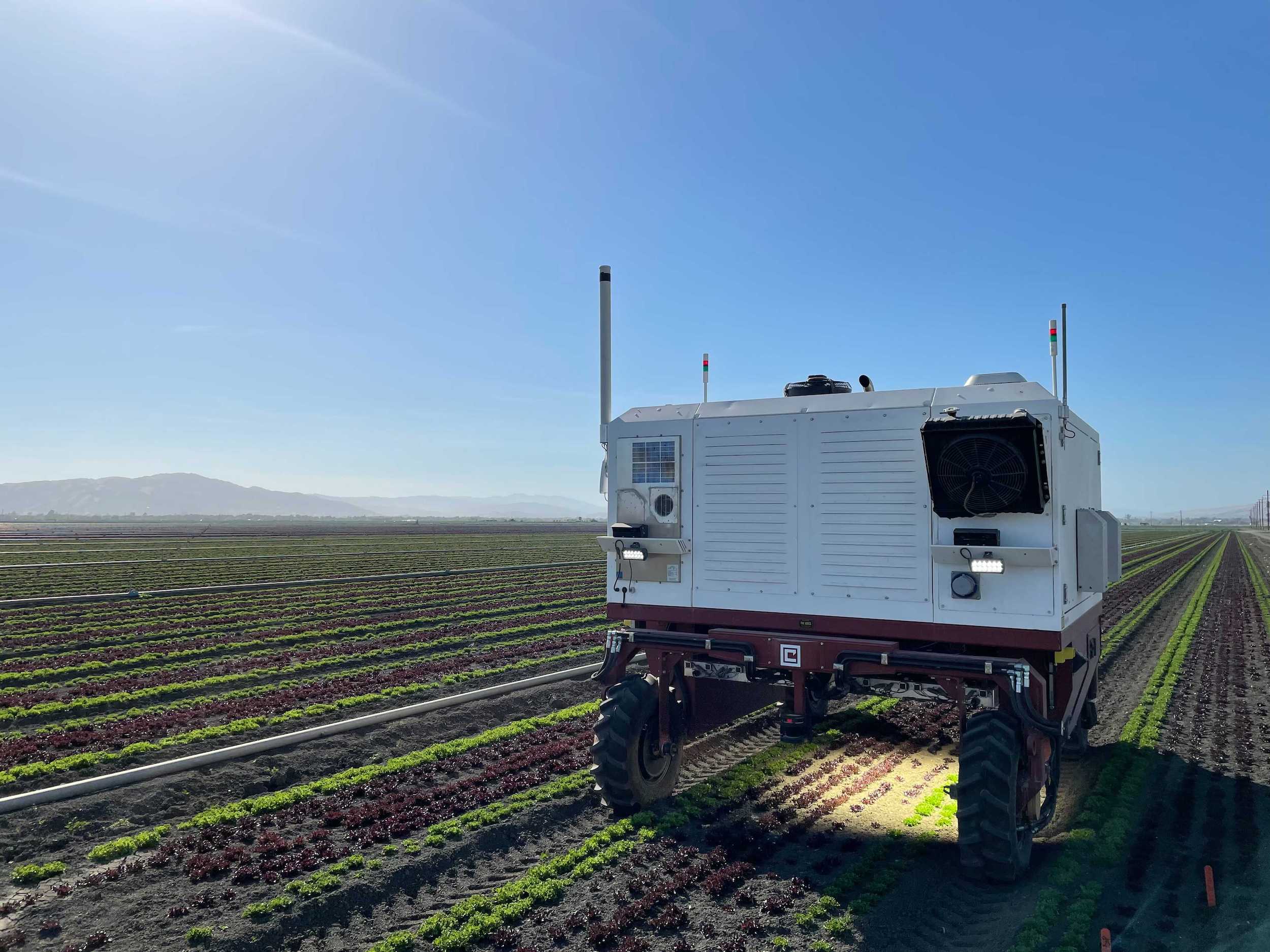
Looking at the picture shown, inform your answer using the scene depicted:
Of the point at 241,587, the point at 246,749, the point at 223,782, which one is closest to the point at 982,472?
the point at 223,782

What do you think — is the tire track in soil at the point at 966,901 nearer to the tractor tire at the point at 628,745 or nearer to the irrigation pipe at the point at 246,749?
the tractor tire at the point at 628,745

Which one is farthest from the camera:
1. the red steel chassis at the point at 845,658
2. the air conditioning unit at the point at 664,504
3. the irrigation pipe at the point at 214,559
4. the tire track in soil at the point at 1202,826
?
the irrigation pipe at the point at 214,559

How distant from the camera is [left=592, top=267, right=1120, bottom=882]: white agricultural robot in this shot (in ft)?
24.3

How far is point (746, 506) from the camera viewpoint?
8.80 m

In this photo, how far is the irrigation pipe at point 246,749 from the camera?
9742mm

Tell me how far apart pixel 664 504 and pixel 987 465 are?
10.9ft

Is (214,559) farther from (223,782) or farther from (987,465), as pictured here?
(987,465)

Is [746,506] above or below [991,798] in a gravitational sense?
above

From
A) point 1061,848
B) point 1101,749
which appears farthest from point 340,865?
point 1101,749

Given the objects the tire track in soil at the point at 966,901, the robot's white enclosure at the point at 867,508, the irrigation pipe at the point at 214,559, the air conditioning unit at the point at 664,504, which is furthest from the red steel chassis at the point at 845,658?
the irrigation pipe at the point at 214,559

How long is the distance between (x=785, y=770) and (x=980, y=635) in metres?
4.06

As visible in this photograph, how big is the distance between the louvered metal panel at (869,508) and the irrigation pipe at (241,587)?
1117 inches

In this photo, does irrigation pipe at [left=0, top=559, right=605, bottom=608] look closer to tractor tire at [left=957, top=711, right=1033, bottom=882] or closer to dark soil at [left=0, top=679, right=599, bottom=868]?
dark soil at [left=0, top=679, right=599, bottom=868]

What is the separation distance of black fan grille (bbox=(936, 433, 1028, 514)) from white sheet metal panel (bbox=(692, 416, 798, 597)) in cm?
159
